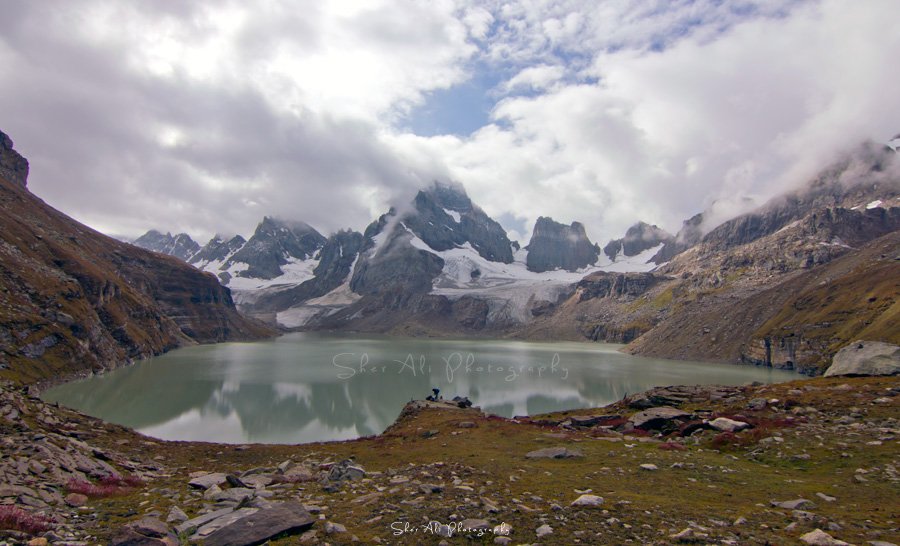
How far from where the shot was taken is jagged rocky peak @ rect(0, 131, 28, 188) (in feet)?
607

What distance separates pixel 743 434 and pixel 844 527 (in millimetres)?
16048

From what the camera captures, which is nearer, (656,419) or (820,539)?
(820,539)

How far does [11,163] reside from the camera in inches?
7525

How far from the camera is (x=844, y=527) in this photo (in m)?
11.7

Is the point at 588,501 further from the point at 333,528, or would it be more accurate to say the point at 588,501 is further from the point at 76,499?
the point at 76,499

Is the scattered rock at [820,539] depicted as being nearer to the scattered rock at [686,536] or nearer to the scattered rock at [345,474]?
the scattered rock at [686,536]

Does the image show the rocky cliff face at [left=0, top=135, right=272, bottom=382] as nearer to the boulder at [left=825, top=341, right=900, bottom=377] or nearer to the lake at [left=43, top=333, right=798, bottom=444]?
the lake at [left=43, top=333, right=798, bottom=444]

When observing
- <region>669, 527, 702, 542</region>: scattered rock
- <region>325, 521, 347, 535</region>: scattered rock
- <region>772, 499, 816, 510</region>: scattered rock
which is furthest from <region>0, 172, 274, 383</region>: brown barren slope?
<region>772, 499, 816, 510</region>: scattered rock

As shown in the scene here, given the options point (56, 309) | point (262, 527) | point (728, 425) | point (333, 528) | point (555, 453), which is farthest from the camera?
point (56, 309)

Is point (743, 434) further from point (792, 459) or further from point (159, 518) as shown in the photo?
point (159, 518)

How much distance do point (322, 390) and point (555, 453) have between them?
62050 mm

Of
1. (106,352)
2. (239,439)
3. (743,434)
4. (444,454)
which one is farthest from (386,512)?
(106,352)

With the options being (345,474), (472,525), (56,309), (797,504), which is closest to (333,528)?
(472,525)

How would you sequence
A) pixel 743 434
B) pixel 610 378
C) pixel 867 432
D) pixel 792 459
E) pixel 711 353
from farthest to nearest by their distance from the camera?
pixel 711 353 < pixel 610 378 < pixel 743 434 < pixel 867 432 < pixel 792 459
